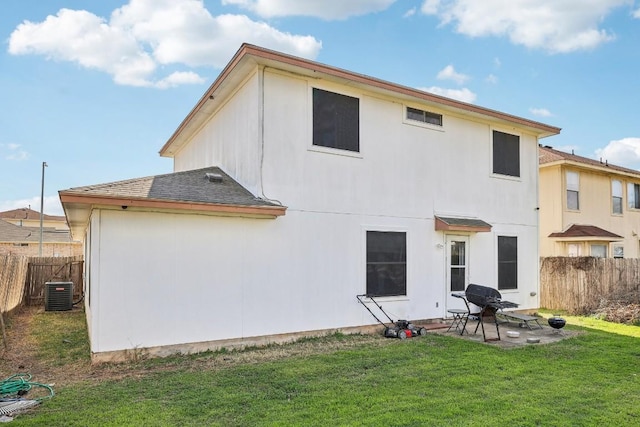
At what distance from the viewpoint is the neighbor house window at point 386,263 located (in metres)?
9.27

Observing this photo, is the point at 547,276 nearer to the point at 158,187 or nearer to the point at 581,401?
the point at 581,401

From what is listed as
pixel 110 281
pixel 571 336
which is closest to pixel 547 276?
pixel 571 336

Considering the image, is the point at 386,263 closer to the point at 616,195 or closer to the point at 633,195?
the point at 616,195

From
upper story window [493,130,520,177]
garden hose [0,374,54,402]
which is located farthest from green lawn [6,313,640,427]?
upper story window [493,130,520,177]

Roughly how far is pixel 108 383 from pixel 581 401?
568cm

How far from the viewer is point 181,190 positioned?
751cm

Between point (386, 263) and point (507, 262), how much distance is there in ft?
13.7

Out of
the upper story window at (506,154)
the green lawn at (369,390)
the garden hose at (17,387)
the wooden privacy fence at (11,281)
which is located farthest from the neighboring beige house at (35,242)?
the upper story window at (506,154)

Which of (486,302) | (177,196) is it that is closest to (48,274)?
(177,196)

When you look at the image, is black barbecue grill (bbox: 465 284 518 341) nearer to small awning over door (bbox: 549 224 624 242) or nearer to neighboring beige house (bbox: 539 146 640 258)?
small awning over door (bbox: 549 224 624 242)

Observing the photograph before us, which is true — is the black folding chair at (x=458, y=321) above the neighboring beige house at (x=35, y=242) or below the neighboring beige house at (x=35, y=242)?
below

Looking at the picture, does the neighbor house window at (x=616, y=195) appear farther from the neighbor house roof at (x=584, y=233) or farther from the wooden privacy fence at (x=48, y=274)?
the wooden privacy fence at (x=48, y=274)

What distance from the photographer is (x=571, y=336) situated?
9.02 m

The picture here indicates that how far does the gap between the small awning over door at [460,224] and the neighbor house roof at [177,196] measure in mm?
4092
